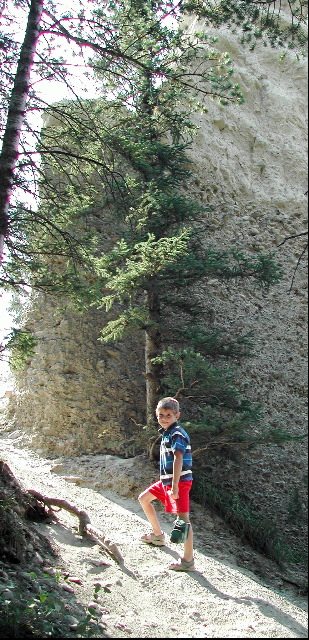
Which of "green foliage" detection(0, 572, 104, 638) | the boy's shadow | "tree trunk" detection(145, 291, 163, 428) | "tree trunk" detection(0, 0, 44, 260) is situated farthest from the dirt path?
"tree trunk" detection(0, 0, 44, 260)

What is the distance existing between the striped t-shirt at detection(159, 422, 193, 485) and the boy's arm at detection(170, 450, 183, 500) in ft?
0.16

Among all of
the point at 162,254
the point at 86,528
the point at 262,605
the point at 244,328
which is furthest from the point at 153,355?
the point at 262,605

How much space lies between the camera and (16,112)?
4.52 meters

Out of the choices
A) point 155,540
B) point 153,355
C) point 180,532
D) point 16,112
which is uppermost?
point 16,112

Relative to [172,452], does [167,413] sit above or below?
above

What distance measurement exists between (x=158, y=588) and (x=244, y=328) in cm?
773

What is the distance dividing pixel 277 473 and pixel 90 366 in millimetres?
3940

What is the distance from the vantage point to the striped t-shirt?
4406 mm

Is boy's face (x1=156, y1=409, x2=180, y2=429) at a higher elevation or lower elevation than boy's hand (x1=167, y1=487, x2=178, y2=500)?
higher

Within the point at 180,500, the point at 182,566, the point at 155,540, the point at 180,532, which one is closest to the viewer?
the point at 180,532

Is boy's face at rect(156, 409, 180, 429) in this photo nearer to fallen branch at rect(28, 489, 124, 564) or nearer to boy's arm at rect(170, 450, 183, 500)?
boy's arm at rect(170, 450, 183, 500)

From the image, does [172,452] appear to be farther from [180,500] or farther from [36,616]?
[36,616]

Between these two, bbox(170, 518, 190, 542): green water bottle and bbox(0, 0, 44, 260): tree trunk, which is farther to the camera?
bbox(0, 0, 44, 260): tree trunk

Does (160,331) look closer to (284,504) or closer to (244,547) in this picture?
(244,547)
